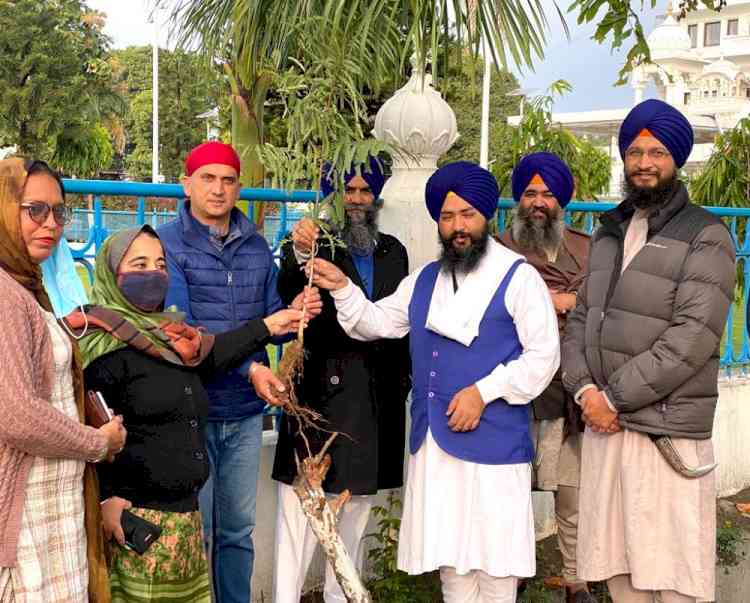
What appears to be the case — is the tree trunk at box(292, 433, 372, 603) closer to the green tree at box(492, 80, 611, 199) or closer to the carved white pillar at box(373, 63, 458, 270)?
the carved white pillar at box(373, 63, 458, 270)

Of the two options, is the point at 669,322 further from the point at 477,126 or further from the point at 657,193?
the point at 477,126

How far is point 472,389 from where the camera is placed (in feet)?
10.7

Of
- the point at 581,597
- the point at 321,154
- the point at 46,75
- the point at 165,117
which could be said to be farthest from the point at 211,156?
the point at 165,117

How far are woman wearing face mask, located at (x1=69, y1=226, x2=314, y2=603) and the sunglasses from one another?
1.20 ft

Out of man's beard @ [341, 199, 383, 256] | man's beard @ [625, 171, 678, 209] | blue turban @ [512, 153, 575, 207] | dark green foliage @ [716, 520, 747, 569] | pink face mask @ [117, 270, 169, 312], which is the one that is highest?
blue turban @ [512, 153, 575, 207]

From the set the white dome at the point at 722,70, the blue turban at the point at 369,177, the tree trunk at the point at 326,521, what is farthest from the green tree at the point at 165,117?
the white dome at the point at 722,70

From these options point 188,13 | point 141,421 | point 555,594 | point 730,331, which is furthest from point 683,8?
point 141,421

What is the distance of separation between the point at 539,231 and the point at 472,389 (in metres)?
1.00

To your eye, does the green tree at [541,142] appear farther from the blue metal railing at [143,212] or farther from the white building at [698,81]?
the white building at [698,81]

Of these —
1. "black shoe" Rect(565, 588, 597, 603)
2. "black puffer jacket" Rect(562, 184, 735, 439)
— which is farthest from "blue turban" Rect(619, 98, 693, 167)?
"black shoe" Rect(565, 588, 597, 603)

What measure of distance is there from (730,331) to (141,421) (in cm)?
415

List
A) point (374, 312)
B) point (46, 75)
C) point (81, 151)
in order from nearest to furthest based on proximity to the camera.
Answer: point (374, 312)
point (46, 75)
point (81, 151)

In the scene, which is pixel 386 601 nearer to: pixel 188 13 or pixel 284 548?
pixel 284 548

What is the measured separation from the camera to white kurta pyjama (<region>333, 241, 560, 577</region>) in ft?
10.8
